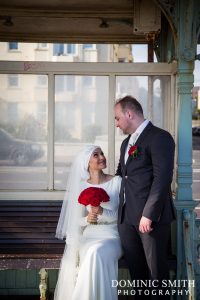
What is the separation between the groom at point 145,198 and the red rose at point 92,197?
18 centimetres

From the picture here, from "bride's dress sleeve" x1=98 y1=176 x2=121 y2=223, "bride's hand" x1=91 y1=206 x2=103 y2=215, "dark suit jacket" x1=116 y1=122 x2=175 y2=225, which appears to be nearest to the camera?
"dark suit jacket" x1=116 y1=122 x2=175 y2=225

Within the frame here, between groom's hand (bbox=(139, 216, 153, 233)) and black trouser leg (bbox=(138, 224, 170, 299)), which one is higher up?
groom's hand (bbox=(139, 216, 153, 233))

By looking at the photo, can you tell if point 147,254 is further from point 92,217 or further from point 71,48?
point 71,48

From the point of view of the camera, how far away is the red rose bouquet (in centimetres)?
428

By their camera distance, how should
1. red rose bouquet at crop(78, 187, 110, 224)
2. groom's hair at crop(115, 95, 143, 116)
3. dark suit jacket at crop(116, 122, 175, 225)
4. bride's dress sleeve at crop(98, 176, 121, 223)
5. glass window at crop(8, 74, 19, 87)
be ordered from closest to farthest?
dark suit jacket at crop(116, 122, 175, 225) < groom's hair at crop(115, 95, 143, 116) < red rose bouquet at crop(78, 187, 110, 224) < bride's dress sleeve at crop(98, 176, 121, 223) < glass window at crop(8, 74, 19, 87)

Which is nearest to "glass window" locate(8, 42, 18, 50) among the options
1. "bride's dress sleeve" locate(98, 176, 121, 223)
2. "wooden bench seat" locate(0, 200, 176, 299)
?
"wooden bench seat" locate(0, 200, 176, 299)

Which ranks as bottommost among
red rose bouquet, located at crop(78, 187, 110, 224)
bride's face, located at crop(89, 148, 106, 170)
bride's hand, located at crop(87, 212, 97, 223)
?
bride's hand, located at crop(87, 212, 97, 223)

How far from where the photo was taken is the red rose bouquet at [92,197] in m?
4.28

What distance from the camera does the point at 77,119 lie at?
18.1 feet

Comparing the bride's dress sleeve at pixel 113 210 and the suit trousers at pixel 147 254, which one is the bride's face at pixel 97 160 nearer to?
the bride's dress sleeve at pixel 113 210

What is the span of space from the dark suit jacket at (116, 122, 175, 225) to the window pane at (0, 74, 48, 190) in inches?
58.4

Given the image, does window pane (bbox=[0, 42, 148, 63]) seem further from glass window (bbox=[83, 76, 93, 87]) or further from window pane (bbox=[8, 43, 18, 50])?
glass window (bbox=[83, 76, 93, 87])

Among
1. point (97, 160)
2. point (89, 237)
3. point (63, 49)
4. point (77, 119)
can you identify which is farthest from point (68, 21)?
point (89, 237)

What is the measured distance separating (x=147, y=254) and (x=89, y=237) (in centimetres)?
63
